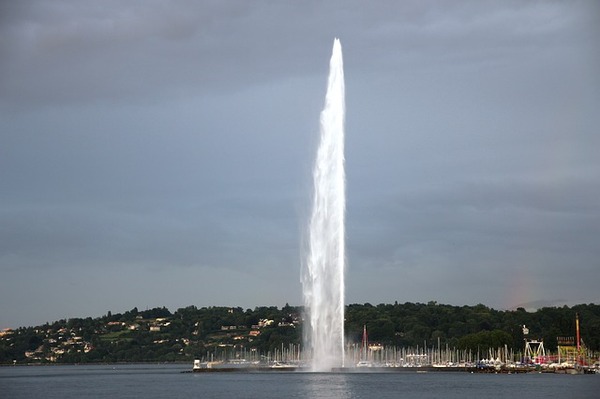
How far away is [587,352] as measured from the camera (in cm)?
16612

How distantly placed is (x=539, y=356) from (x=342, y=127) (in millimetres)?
73481

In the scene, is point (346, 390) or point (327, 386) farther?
point (327, 386)

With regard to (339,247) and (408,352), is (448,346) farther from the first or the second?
(339,247)

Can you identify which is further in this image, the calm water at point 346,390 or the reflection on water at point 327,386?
the calm water at point 346,390

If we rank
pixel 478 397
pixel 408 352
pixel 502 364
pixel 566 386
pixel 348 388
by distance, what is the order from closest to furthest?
pixel 478 397 < pixel 348 388 < pixel 566 386 < pixel 502 364 < pixel 408 352

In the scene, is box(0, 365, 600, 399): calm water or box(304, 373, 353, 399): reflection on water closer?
box(304, 373, 353, 399): reflection on water

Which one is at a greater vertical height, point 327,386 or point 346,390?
point 327,386

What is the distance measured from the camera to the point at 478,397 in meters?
90.4

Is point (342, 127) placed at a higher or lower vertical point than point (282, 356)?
higher

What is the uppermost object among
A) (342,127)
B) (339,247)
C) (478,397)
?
(342,127)

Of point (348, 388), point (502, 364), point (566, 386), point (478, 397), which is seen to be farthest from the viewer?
point (502, 364)

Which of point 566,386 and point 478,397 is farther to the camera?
→ point 566,386

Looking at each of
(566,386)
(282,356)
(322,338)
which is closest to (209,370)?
(282,356)

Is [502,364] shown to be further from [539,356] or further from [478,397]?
[478,397]
